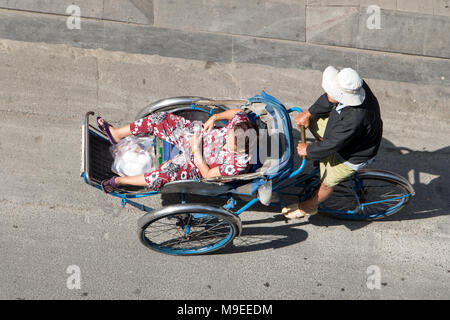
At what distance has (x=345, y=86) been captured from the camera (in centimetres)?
366

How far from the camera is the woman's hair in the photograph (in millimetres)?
3939

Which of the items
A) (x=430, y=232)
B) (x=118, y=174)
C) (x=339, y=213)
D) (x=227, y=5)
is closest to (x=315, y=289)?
(x=339, y=213)

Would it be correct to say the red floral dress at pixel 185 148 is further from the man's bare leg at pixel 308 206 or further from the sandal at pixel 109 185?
the man's bare leg at pixel 308 206

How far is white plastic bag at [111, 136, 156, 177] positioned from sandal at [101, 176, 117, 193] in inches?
8.1

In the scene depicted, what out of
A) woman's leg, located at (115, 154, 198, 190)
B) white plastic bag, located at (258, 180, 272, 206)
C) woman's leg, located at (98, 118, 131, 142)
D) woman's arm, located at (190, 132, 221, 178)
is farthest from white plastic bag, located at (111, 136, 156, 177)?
white plastic bag, located at (258, 180, 272, 206)

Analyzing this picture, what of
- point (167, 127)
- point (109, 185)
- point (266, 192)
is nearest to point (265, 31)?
point (167, 127)

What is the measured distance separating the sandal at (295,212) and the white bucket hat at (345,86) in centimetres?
143

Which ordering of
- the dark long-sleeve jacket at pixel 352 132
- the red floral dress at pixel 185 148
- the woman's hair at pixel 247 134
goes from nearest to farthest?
the dark long-sleeve jacket at pixel 352 132 < the woman's hair at pixel 247 134 < the red floral dress at pixel 185 148

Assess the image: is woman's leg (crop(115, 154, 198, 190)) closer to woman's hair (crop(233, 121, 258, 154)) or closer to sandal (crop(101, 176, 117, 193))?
sandal (crop(101, 176, 117, 193))

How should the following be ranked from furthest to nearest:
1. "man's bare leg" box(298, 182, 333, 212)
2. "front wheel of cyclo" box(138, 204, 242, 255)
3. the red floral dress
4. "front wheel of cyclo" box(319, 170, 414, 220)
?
1. "front wheel of cyclo" box(319, 170, 414, 220)
2. "man's bare leg" box(298, 182, 333, 212)
3. "front wheel of cyclo" box(138, 204, 242, 255)
4. the red floral dress

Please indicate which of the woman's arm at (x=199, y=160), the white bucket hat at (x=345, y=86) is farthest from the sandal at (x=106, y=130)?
the white bucket hat at (x=345, y=86)

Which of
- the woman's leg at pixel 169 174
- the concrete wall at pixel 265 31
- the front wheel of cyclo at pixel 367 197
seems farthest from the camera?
the concrete wall at pixel 265 31

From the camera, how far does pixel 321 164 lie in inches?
178

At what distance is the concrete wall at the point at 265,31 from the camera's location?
578 cm
